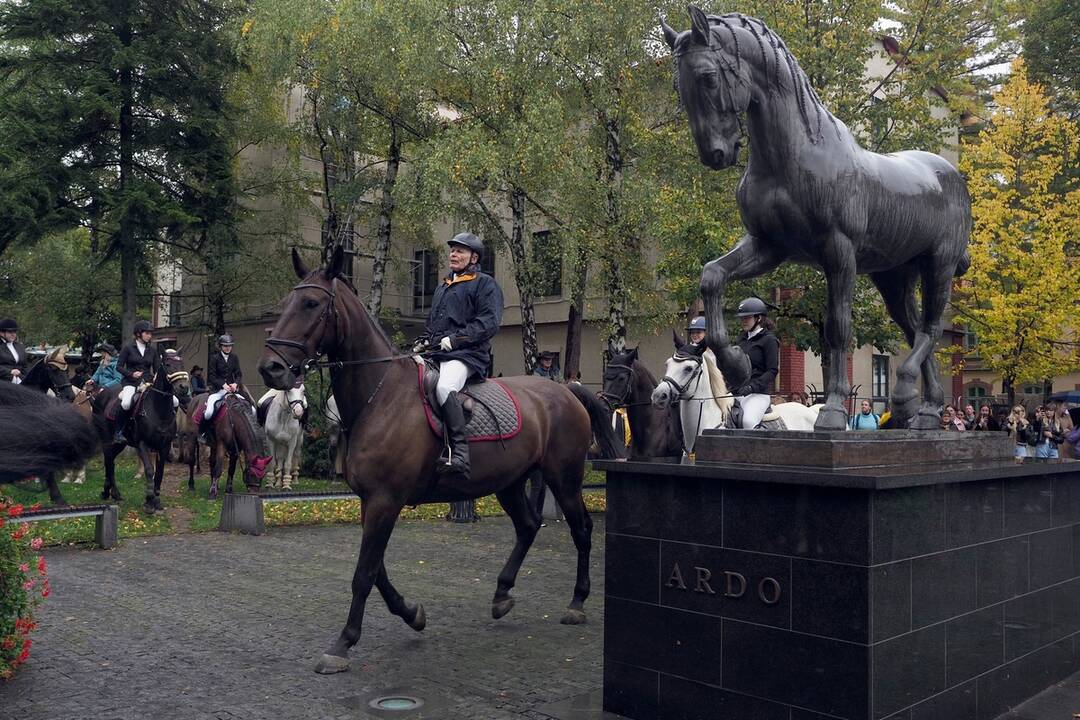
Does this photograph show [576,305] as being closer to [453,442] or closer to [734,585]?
[453,442]

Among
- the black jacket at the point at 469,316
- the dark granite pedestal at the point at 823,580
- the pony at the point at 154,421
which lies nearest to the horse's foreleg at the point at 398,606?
the black jacket at the point at 469,316

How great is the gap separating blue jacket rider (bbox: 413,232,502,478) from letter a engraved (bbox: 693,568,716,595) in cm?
297

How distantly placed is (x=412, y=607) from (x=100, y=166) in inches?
863

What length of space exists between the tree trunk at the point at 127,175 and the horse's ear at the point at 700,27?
74.1ft

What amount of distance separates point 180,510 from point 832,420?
492 inches

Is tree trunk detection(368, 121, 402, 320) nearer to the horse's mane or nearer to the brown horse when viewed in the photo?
the brown horse

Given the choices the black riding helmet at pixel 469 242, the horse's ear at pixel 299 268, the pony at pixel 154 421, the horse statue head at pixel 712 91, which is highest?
the horse statue head at pixel 712 91

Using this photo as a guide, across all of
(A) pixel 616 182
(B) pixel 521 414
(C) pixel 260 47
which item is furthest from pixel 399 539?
(C) pixel 260 47

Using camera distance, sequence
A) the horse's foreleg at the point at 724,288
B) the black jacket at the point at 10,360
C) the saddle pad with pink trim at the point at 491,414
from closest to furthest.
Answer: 1. the horse's foreleg at the point at 724,288
2. the saddle pad with pink trim at the point at 491,414
3. the black jacket at the point at 10,360

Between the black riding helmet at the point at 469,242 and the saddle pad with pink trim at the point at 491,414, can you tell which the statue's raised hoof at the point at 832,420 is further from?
the black riding helmet at the point at 469,242

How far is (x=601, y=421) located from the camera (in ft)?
31.6

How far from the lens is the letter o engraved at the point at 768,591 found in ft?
15.4

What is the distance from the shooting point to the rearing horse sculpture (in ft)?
16.2

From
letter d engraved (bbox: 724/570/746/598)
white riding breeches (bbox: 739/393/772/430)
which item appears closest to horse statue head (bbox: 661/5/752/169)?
letter d engraved (bbox: 724/570/746/598)
